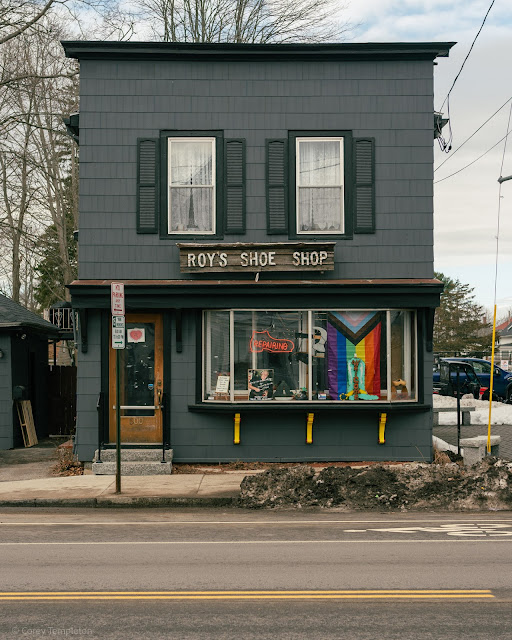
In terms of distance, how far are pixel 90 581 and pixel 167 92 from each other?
10.0 meters

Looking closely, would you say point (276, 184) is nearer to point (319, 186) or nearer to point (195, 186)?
point (319, 186)

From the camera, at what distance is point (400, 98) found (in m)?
15.0

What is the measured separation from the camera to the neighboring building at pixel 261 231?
1478 cm

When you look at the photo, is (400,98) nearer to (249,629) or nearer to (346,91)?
(346,91)

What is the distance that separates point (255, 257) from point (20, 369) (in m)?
7.57

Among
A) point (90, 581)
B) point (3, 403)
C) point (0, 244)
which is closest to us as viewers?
point (90, 581)

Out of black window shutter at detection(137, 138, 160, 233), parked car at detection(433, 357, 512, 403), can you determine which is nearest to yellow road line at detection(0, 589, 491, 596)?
black window shutter at detection(137, 138, 160, 233)

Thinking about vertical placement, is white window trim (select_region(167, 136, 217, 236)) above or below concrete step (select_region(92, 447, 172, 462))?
above

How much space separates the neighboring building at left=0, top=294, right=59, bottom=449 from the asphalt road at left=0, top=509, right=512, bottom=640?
7020 millimetres

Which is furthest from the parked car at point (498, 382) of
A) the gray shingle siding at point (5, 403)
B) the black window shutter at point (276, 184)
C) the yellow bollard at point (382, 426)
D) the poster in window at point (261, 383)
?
the gray shingle siding at point (5, 403)

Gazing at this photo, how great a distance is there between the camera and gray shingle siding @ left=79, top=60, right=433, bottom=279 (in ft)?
48.6

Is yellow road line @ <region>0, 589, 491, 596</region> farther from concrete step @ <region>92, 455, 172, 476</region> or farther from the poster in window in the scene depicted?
the poster in window

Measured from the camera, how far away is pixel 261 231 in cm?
1493

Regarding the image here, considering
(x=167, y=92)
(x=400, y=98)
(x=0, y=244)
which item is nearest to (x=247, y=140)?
(x=167, y=92)
